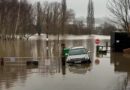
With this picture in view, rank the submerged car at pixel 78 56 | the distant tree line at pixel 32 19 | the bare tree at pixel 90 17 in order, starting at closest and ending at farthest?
Result: the submerged car at pixel 78 56 → the distant tree line at pixel 32 19 → the bare tree at pixel 90 17

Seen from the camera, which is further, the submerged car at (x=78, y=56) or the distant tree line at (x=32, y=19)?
the distant tree line at (x=32, y=19)

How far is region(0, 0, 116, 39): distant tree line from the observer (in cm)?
10325

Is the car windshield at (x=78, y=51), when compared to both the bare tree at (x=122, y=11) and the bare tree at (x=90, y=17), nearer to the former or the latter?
the bare tree at (x=122, y=11)

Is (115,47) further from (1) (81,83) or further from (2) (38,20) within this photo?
(2) (38,20)

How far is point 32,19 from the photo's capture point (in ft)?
418

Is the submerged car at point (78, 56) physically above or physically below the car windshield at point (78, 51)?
below

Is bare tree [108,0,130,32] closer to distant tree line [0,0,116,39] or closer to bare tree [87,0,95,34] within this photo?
distant tree line [0,0,116,39]

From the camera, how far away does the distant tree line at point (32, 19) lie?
4065 inches

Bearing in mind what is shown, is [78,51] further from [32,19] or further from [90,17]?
[90,17]

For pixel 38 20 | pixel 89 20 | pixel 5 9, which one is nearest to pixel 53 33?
pixel 38 20

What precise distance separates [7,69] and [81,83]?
9.44 meters

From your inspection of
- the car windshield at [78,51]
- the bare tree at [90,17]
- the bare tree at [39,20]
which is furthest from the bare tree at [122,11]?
the bare tree at [90,17]

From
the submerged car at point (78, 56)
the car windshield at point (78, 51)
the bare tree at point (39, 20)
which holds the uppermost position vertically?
the bare tree at point (39, 20)

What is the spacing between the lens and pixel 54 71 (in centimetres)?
2733
